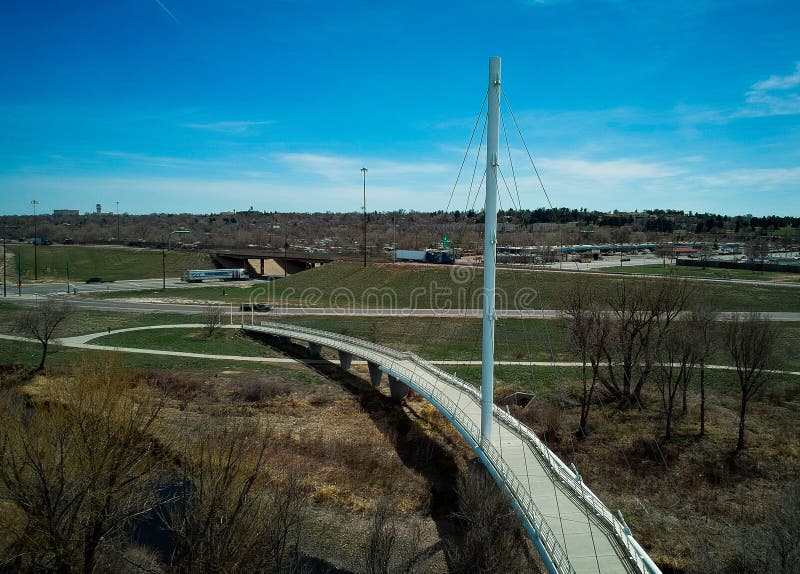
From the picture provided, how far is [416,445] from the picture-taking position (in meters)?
30.0

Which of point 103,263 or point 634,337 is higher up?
point 103,263

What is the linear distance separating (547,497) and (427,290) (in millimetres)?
53078

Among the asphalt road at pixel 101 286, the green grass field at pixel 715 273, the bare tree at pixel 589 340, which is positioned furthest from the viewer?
the asphalt road at pixel 101 286

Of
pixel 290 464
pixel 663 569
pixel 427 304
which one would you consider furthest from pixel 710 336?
pixel 427 304

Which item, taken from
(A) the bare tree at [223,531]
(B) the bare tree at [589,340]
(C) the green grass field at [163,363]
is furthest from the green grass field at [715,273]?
(A) the bare tree at [223,531]

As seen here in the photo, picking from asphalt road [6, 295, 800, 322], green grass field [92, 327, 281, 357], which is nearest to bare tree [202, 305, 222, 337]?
green grass field [92, 327, 281, 357]

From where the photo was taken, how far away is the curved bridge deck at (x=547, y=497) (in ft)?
46.5

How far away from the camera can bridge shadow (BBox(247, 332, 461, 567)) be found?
75.2 ft

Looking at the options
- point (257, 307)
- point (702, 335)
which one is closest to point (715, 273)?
point (702, 335)

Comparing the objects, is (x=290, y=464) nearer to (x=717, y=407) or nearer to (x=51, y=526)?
(x=51, y=526)

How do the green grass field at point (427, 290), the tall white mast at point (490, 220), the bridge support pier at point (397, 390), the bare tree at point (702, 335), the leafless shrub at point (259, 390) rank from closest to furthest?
the tall white mast at point (490, 220)
the bare tree at point (702, 335)
the bridge support pier at point (397, 390)
the leafless shrub at point (259, 390)
the green grass field at point (427, 290)

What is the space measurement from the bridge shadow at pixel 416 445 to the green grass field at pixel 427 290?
880 inches

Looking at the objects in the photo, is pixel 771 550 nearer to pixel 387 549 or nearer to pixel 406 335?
pixel 387 549

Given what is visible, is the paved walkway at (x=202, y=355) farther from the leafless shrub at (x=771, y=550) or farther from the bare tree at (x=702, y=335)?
the leafless shrub at (x=771, y=550)
